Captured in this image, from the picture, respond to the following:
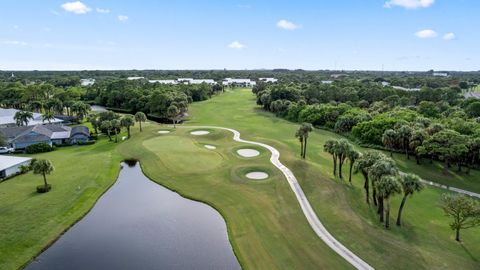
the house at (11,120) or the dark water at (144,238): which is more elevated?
the house at (11,120)

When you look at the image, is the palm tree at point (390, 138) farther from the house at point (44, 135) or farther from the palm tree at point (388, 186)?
the house at point (44, 135)

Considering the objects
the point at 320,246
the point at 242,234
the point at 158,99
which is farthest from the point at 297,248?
the point at 158,99

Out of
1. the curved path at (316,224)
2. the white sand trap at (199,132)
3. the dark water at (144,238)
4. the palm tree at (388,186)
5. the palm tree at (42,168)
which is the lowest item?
the dark water at (144,238)

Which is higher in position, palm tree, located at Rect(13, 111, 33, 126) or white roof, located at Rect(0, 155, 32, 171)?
palm tree, located at Rect(13, 111, 33, 126)

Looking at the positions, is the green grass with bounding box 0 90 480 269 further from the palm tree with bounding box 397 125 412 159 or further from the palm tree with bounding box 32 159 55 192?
the palm tree with bounding box 397 125 412 159

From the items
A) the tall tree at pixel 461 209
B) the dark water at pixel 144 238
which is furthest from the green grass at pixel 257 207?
the dark water at pixel 144 238

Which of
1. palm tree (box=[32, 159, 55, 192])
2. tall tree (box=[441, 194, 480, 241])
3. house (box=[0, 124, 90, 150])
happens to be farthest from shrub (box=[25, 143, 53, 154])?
tall tree (box=[441, 194, 480, 241])

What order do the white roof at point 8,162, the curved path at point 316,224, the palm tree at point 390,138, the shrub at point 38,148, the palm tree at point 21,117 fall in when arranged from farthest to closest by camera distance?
1. the palm tree at point 21,117
2. the shrub at point 38,148
3. the palm tree at point 390,138
4. the white roof at point 8,162
5. the curved path at point 316,224
